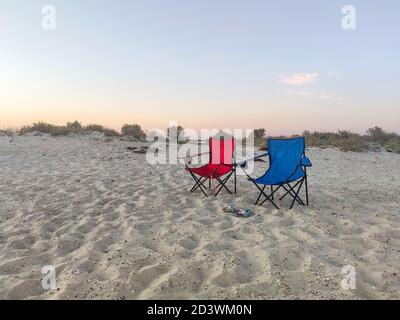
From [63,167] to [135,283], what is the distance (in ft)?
20.4

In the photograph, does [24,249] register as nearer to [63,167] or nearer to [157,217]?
[157,217]

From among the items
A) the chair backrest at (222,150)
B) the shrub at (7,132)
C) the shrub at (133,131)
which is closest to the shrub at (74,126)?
the shrub at (133,131)

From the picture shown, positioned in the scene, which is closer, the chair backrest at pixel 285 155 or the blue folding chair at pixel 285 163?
the blue folding chair at pixel 285 163

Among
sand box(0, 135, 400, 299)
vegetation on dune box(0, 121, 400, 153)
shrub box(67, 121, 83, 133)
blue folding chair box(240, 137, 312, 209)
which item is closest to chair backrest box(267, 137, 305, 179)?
blue folding chair box(240, 137, 312, 209)

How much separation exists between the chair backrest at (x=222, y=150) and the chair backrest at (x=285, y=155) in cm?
88

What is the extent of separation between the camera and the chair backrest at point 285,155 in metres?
5.58

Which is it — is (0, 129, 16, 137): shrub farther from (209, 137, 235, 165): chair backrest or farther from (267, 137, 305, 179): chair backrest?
(267, 137, 305, 179): chair backrest

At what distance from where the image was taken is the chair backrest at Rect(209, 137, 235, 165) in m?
6.45

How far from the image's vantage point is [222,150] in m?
6.46

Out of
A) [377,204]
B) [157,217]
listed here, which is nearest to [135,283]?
[157,217]

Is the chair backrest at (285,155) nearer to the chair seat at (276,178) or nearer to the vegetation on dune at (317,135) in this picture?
the chair seat at (276,178)

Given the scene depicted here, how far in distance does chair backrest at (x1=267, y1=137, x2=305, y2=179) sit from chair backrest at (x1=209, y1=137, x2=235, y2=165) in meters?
0.88
